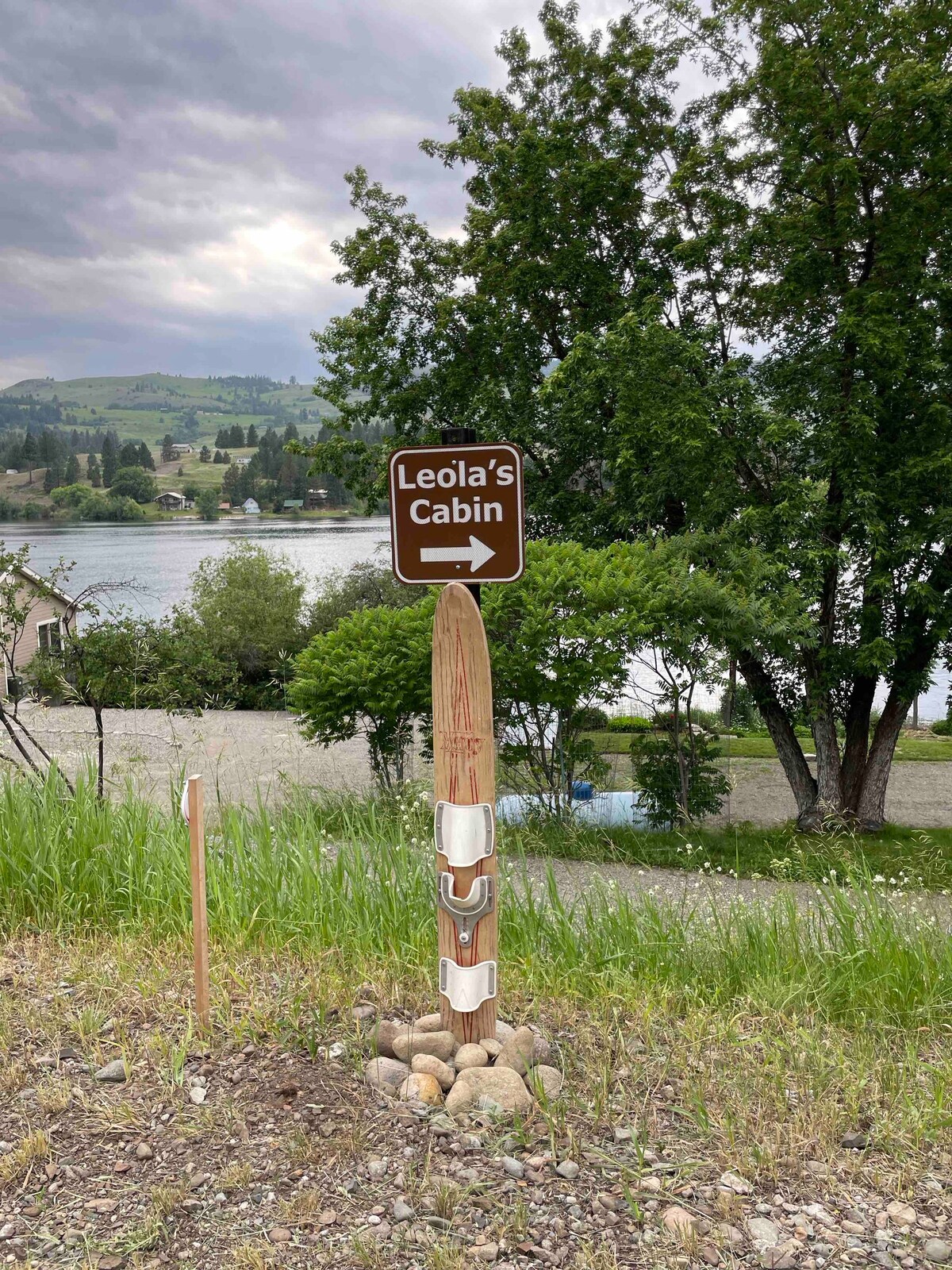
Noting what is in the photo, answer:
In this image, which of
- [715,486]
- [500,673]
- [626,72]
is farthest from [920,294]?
[500,673]

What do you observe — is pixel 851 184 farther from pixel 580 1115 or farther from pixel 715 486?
pixel 580 1115

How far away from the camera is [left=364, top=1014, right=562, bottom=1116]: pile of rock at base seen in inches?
100

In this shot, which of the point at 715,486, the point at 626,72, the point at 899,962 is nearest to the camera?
the point at 899,962

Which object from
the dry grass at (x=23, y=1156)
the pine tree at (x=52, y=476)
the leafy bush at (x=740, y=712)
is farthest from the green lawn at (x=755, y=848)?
the pine tree at (x=52, y=476)

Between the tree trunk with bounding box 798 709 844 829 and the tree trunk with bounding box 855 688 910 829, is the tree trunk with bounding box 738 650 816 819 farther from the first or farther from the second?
the tree trunk with bounding box 855 688 910 829

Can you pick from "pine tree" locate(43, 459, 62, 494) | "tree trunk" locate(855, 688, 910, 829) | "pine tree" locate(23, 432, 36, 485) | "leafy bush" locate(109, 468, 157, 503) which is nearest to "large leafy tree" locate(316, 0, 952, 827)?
"tree trunk" locate(855, 688, 910, 829)

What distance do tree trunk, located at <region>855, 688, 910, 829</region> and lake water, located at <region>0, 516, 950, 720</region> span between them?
0.73 metres

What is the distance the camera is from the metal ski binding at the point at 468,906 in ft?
9.12

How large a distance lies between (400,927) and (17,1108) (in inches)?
54.2

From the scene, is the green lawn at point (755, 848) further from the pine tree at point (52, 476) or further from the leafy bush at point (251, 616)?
the pine tree at point (52, 476)

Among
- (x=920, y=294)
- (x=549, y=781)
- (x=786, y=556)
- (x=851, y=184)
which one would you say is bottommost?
(x=549, y=781)

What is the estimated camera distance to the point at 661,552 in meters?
10.9

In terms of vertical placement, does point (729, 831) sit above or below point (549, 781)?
below

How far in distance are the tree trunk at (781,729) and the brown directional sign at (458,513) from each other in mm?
10114
